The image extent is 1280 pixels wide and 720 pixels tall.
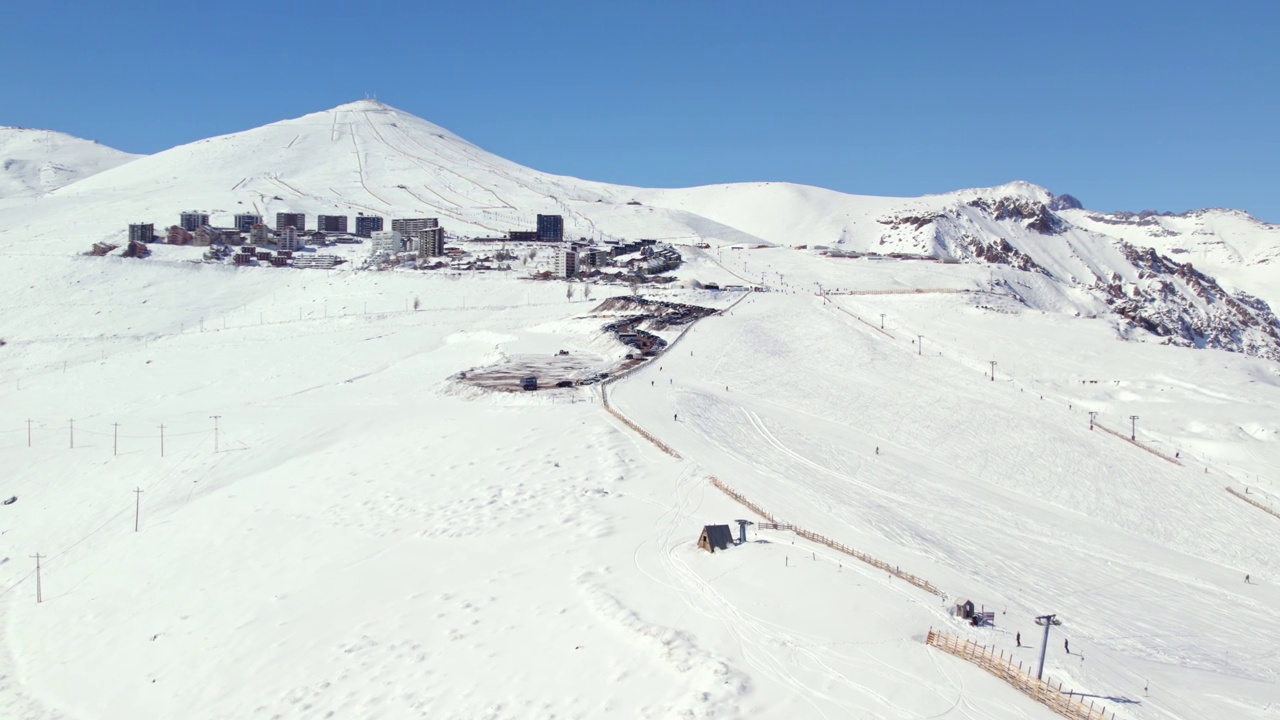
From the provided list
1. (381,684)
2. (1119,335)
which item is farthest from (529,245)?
(381,684)

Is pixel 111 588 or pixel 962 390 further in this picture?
pixel 962 390

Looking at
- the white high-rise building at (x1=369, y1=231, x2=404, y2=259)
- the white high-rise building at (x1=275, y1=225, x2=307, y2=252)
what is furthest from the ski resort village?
the white high-rise building at (x1=275, y1=225, x2=307, y2=252)

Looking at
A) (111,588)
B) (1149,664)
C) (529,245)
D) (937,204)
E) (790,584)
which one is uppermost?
(937,204)

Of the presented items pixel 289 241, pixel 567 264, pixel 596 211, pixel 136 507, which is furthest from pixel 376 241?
pixel 136 507

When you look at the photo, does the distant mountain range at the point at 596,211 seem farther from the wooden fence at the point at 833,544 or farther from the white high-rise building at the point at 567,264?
the wooden fence at the point at 833,544

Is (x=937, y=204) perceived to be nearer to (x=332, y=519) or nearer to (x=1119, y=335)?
(x=1119, y=335)

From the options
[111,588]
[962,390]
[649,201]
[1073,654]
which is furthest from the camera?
[649,201]

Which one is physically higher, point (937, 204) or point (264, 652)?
point (937, 204)

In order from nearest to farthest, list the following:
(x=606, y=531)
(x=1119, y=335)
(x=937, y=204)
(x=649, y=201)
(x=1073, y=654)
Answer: (x=1073, y=654) < (x=606, y=531) < (x=1119, y=335) < (x=937, y=204) < (x=649, y=201)
